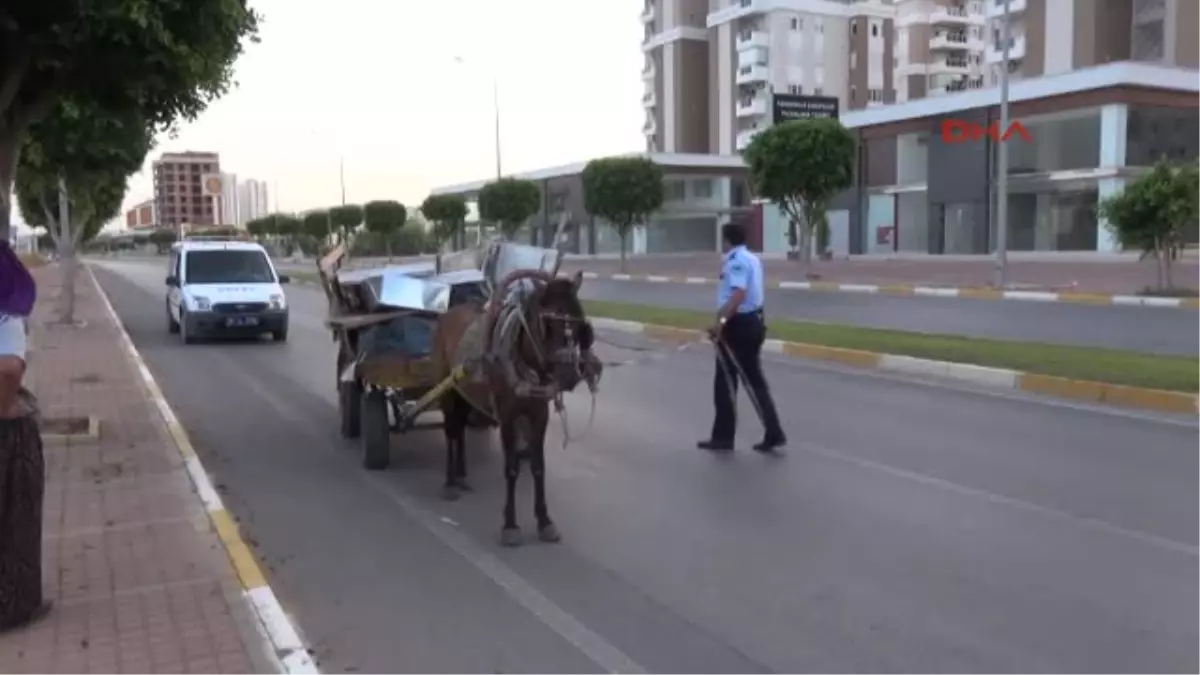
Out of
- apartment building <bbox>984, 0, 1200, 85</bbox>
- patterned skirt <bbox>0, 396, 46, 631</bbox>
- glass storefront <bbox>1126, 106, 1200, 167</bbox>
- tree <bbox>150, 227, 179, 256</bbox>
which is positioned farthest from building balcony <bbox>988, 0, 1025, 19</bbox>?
patterned skirt <bbox>0, 396, 46, 631</bbox>

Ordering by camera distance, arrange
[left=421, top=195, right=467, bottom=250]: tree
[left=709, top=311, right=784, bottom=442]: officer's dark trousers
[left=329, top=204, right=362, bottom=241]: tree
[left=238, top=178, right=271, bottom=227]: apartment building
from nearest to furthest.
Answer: [left=709, top=311, right=784, bottom=442]: officer's dark trousers < [left=421, top=195, right=467, bottom=250]: tree < [left=329, top=204, right=362, bottom=241]: tree < [left=238, top=178, right=271, bottom=227]: apartment building

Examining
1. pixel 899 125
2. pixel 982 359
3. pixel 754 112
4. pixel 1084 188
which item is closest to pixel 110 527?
pixel 982 359

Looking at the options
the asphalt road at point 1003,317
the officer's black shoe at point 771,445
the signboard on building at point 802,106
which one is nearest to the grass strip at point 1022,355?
the asphalt road at point 1003,317

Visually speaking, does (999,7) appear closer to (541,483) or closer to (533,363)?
→ (541,483)

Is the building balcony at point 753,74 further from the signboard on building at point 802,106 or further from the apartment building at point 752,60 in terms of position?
the signboard on building at point 802,106

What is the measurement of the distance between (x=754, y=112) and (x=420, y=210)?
3066 cm

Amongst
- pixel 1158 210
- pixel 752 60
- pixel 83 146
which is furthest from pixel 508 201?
pixel 83 146

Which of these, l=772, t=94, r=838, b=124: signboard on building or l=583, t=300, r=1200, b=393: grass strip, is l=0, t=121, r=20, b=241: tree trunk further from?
l=772, t=94, r=838, b=124: signboard on building

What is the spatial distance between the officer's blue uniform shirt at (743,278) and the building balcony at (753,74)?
82.3 meters

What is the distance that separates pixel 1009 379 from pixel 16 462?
11266 millimetres

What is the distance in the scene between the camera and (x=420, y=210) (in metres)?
73.9

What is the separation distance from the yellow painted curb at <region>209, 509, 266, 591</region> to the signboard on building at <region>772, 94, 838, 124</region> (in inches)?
2129

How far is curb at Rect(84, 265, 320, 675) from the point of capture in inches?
198

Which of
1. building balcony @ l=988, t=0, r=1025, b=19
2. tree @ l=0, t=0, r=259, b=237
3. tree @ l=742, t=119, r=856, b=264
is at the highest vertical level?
building balcony @ l=988, t=0, r=1025, b=19
